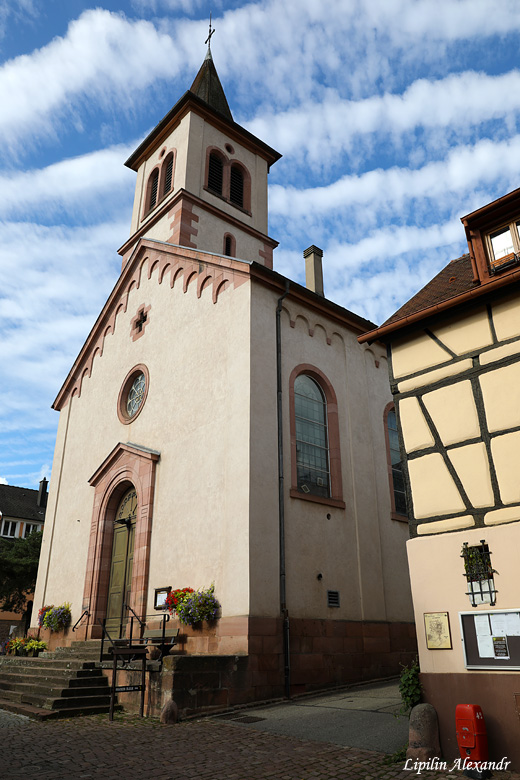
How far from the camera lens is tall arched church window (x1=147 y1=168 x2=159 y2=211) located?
21.9 metres

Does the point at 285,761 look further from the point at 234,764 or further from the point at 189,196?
the point at 189,196

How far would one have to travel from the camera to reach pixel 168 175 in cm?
2156

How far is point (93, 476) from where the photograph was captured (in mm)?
16391

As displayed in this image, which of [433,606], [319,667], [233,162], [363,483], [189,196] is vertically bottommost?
[319,667]

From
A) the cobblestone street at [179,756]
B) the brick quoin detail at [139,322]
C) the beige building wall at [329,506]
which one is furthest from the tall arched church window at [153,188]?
the cobblestone street at [179,756]

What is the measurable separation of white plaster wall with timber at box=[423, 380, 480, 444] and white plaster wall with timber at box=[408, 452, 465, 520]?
36 centimetres

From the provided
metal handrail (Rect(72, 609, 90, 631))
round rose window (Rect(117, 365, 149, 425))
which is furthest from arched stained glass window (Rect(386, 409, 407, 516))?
metal handrail (Rect(72, 609, 90, 631))

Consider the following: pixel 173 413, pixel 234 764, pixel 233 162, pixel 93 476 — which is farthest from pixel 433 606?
pixel 233 162

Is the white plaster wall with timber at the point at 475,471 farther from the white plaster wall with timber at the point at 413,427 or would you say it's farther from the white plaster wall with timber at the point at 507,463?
the white plaster wall with timber at the point at 413,427

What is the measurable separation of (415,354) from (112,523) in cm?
1000

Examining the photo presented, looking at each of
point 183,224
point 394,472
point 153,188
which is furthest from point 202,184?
point 394,472

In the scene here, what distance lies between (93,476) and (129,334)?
414cm

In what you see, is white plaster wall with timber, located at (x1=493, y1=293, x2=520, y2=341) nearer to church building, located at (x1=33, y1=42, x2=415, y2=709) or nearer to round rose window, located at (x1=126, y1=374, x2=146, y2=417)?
Result: church building, located at (x1=33, y1=42, x2=415, y2=709)

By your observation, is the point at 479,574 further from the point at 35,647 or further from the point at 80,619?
the point at 35,647
